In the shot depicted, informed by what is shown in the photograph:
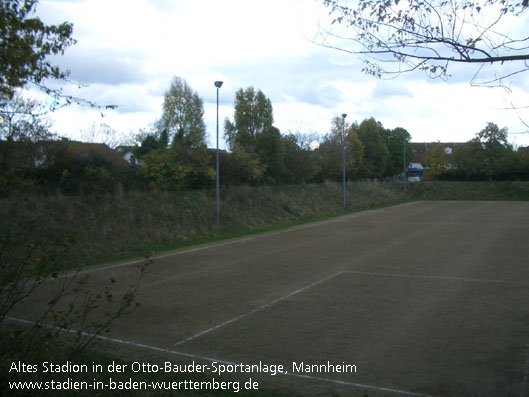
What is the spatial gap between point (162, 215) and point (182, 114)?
14857 millimetres

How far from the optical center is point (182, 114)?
114 ft

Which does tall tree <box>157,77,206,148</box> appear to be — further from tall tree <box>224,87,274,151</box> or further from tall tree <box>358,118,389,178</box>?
tall tree <box>358,118,389,178</box>

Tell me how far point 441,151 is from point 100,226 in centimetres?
6034

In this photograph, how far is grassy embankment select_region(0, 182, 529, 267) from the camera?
15.8 metres

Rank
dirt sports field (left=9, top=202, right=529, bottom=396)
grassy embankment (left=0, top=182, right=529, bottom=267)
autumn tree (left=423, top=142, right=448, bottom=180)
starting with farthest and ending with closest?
1. autumn tree (left=423, top=142, right=448, bottom=180)
2. grassy embankment (left=0, top=182, right=529, bottom=267)
3. dirt sports field (left=9, top=202, right=529, bottom=396)

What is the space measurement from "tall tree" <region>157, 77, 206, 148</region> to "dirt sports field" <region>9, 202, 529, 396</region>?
760 inches

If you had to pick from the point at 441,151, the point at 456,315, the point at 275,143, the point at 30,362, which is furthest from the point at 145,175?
the point at 441,151

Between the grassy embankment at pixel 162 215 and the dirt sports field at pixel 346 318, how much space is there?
6.24 ft

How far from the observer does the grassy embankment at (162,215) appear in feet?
51.7

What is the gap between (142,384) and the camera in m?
5.37

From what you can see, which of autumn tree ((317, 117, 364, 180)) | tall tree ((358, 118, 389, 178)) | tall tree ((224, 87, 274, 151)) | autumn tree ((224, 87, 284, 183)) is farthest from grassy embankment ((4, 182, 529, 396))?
tall tree ((358, 118, 389, 178))

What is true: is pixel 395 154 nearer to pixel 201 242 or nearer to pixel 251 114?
pixel 251 114

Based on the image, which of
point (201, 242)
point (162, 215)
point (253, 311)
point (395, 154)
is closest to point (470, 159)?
point (395, 154)

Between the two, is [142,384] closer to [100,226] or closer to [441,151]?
[100,226]
